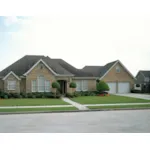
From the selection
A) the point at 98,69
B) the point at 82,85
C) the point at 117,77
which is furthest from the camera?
the point at 98,69

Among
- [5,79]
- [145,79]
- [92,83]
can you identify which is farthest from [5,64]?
[145,79]

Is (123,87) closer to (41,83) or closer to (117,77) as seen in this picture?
(117,77)

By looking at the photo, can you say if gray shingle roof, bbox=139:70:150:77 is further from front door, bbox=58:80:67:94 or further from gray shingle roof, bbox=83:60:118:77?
front door, bbox=58:80:67:94

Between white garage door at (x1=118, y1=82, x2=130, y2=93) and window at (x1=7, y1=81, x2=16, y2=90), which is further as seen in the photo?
white garage door at (x1=118, y1=82, x2=130, y2=93)

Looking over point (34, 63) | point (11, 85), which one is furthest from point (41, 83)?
point (11, 85)

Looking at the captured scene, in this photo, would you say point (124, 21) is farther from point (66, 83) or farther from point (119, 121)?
point (66, 83)

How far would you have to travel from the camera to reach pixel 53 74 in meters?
26.6

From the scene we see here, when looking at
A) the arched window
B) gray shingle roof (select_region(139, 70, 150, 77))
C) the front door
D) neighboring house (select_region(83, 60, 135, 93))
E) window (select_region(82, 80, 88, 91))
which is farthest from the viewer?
gray shingle roof (select_region(139, 70, 150, 77))

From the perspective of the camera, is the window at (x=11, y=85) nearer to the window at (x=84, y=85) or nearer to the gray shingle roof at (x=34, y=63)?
the gray shingle roof at (x=34, y=63)

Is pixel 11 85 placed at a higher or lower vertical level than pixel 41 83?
lower

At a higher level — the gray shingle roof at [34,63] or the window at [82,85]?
the gray shingle roof at [34,63]

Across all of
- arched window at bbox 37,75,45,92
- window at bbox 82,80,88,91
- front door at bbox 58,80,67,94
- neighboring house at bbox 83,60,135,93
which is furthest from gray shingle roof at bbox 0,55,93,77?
neighboring house at bbox 83,60,135,93

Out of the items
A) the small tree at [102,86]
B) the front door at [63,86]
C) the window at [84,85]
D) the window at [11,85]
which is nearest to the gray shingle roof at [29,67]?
the window at [84,85]

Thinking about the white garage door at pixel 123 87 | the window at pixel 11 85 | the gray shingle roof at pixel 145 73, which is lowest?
the white garage door at pixel 123 87
